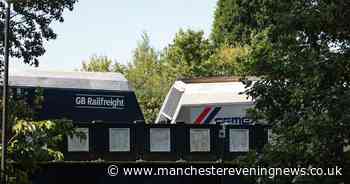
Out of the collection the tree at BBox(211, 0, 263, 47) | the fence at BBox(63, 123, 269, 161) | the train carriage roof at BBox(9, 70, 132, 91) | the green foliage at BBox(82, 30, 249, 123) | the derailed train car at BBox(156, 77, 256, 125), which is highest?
the tree at BBox(211, 0, 263, 47)

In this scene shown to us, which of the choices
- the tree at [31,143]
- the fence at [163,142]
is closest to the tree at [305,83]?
the tree at [31,143]

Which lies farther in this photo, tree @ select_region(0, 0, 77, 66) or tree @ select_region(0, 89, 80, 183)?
tree @ select_region(0, 0, 77, 66)

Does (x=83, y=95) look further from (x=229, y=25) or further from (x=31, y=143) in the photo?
(x=229, y=25)

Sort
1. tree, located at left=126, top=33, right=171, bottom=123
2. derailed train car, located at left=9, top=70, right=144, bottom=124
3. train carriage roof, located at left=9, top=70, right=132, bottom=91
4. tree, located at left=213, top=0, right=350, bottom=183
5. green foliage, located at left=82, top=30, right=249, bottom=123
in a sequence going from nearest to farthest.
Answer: tree, located at left=213, top=0, right=350, bottom=183 → train carriage roof, located at left=9, top=70, right=132, bottom=91 → derailed train car, located at left=9, top=70, right=144, bottom=124 → green foliage, located at left=82, top=30, right=249, bottom=123 → tree, located at left=126, top=33, right=171, bottom=123

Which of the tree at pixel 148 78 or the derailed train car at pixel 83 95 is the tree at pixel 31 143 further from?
the tree at pixel 148 78

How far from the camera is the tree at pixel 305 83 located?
1111cm

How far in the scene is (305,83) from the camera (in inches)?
455

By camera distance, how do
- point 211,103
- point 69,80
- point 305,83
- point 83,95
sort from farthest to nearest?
point 83,95
point 69,80
point 211,103
point 305,83

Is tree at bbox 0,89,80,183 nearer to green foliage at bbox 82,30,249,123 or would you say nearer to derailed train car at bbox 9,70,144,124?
derailed train car at bbox 9,70,144,124

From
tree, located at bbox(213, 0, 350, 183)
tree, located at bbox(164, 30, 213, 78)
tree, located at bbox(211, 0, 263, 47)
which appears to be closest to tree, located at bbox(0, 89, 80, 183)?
tree, located at bbox(213, 0, 350, 183)

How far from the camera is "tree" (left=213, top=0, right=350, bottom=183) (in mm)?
11109

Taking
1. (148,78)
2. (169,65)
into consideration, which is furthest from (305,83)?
(148,78)

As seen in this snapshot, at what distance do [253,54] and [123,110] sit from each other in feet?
53.4

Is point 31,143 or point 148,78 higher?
point 148,78
